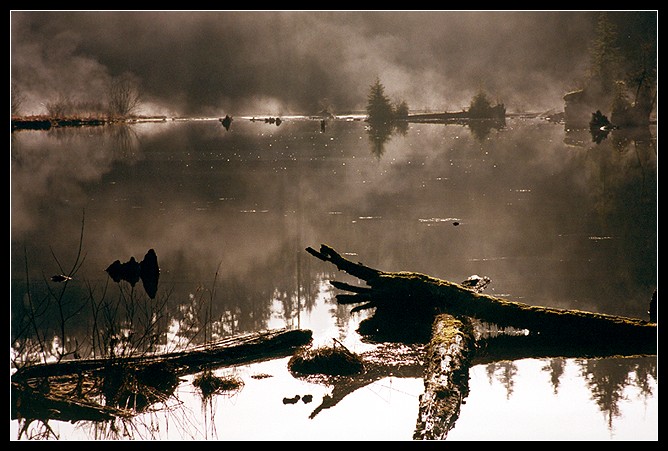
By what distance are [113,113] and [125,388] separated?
142 metres

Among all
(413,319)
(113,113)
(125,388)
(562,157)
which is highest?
(113,113)

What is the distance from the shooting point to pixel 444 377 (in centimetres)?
964

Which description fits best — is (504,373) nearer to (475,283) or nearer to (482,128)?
(475,283)

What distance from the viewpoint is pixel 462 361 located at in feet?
34.5

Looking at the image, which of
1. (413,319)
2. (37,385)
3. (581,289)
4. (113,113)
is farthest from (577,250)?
(113,113)

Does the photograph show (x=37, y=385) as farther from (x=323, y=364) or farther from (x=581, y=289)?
(x=581, y=289)

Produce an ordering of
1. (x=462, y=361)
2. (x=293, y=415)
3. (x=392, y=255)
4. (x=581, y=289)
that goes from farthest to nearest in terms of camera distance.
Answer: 1. (x=392, y=255)
2. (x=581, y=289)
3. (x=462, y=361)
4. (x=293, y=415)

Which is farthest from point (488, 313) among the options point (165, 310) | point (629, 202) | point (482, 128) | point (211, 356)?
point (482, 128)

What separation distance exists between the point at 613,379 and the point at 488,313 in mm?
2262

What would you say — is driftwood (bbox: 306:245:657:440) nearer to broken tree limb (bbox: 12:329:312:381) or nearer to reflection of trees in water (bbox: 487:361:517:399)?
reflection of trees in water (bbox: 487:361:517:399)

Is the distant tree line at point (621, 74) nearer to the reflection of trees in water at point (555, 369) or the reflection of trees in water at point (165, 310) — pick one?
the reflection of trees in water at point (165, 310)

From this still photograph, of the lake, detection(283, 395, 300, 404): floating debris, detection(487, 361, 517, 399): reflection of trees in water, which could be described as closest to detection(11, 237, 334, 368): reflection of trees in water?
the lake

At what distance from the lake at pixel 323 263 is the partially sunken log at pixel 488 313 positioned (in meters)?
0.61

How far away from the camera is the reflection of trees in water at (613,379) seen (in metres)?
9.81
